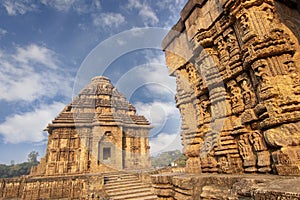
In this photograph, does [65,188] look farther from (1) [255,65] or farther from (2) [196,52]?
(1) [255,65]

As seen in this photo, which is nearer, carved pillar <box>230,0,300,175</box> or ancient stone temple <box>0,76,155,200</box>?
carved pillar <box>230,0,300,175</box>

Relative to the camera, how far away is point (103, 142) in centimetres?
1725

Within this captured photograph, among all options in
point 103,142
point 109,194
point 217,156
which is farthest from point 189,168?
point 103,142

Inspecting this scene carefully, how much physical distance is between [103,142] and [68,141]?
3.22m

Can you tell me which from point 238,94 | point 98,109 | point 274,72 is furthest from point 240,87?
point 98,109

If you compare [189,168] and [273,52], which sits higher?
[273,52]

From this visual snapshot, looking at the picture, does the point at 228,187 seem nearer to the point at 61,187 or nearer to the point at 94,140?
the point at 61,187

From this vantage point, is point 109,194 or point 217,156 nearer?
point 217,156

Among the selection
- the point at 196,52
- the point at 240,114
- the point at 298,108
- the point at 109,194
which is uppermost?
the point at 196,52

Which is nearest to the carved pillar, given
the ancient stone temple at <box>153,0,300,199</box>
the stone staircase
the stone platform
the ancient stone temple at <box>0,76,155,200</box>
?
the ancient stone temple at <box>153,0,300,199</box>

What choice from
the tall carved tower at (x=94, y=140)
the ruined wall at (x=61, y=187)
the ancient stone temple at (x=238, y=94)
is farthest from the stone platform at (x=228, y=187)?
the tall carved tower at (x=94, y=140)

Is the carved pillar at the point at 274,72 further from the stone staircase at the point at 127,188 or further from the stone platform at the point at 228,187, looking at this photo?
the stone staircase at the point at 127,188

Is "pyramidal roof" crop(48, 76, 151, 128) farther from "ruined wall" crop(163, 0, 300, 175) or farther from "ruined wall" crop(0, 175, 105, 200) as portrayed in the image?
"ruined wall" crop(163, 0, 300, 175)

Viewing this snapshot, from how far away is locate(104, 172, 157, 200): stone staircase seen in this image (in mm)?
9579
